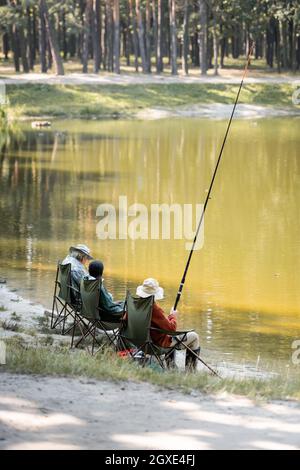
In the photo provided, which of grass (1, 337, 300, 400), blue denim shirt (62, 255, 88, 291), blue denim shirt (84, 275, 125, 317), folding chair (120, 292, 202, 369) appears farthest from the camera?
blue denim shirt (62, 255, 88, 291)

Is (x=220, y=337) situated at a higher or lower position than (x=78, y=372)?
lower

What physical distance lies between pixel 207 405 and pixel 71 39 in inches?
2844

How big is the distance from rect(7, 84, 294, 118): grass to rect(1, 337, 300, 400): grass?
1541 inches

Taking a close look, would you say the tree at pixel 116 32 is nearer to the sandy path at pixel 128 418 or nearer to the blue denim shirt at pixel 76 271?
the blue denim shirt at pixel 76 271

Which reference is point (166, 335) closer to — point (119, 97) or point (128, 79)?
point (119, 97)

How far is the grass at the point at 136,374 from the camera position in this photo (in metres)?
7.72

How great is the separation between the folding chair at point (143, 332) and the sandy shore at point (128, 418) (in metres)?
1.12

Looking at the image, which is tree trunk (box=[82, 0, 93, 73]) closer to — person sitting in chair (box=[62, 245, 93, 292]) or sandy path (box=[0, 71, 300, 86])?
sandy path (box=[0, 71, 300, 86])

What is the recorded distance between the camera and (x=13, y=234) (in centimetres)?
1841

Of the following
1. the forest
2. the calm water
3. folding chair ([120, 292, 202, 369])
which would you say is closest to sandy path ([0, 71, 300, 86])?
the forest

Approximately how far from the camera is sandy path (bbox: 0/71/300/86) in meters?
53.2

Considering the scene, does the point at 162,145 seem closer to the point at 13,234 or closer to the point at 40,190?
the point at 40,190

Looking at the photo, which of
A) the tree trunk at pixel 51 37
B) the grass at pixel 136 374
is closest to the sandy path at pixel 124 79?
the tree trunk at pixel 51 37
